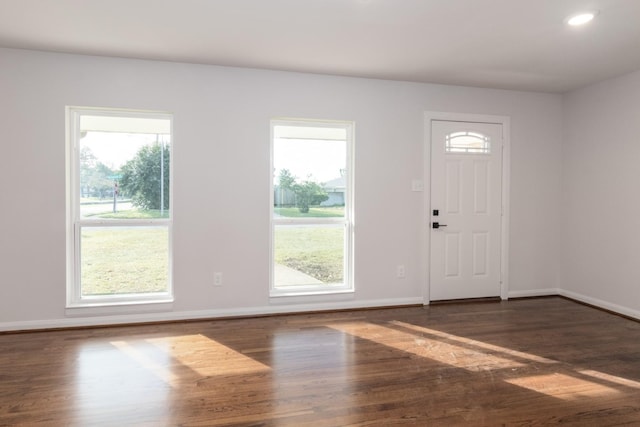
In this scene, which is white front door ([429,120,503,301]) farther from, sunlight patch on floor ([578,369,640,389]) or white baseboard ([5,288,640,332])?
sunlight patch on floor ([578,369,640,389])

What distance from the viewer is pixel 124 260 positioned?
409cm

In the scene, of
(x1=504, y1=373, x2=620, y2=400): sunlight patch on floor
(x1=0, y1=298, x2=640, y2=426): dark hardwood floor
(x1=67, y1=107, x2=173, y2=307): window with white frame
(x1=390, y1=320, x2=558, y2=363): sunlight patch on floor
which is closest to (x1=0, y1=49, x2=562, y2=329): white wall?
(x1=67, y1=107, x2=173, y2=307): window with white frame

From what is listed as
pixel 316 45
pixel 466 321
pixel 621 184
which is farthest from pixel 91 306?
pixel 621 184

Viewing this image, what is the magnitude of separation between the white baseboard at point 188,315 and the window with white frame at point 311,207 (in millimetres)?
170

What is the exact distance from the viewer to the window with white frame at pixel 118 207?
3982 millimetres

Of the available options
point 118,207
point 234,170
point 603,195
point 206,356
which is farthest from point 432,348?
point 118,207

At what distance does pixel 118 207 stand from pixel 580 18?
13.5 feet

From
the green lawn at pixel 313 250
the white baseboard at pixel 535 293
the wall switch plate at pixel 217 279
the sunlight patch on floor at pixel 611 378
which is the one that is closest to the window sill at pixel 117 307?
the wall switch plate at pixel 217 279

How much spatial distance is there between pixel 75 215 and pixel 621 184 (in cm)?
548

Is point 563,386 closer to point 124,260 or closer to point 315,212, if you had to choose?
point 315,212

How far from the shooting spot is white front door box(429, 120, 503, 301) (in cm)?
485

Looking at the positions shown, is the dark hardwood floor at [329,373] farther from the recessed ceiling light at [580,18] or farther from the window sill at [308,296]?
the recessed ceiling light at [580,18]

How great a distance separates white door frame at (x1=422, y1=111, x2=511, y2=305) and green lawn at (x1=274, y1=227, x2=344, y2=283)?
0.99 m

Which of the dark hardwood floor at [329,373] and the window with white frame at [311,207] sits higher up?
the window with white frame at [311,207]
